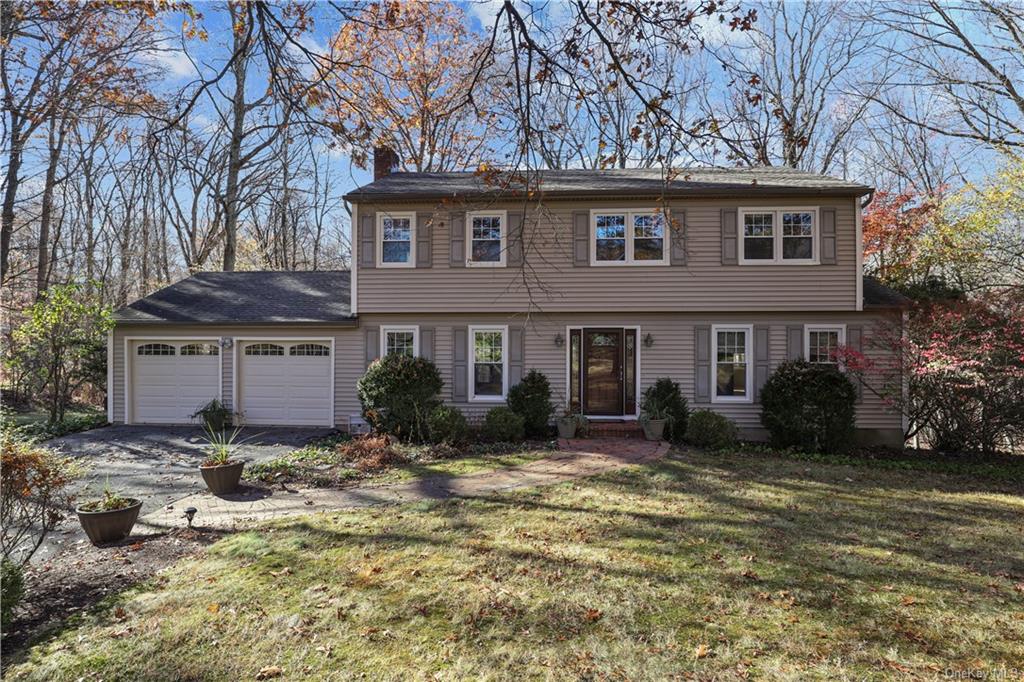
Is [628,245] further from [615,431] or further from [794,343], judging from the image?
[794,343]

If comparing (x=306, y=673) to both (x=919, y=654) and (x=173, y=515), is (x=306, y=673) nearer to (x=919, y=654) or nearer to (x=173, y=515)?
(x=919, y=654)

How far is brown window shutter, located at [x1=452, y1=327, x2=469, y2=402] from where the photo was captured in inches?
464

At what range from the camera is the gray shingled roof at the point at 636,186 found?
10859 mm

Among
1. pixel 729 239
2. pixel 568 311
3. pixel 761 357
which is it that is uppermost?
pixel 729 239

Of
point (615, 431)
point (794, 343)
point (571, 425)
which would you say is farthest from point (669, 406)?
point (794, 343)

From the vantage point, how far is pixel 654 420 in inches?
416

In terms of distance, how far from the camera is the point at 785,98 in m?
20.0

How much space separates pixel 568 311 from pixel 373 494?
6.20 metres

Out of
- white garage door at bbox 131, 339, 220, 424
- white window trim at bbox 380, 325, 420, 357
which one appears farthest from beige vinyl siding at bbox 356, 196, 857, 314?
white garage door at bbox 131, 339, 220, 424

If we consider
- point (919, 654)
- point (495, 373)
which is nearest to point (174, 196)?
point (495, 373)

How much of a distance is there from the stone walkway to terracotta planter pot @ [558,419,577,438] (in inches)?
59.0

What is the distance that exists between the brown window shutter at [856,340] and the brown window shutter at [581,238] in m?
5.93

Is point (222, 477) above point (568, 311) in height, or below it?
below

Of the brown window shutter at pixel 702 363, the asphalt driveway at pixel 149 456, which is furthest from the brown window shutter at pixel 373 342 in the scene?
the brown window shutter at pixel 702 363
